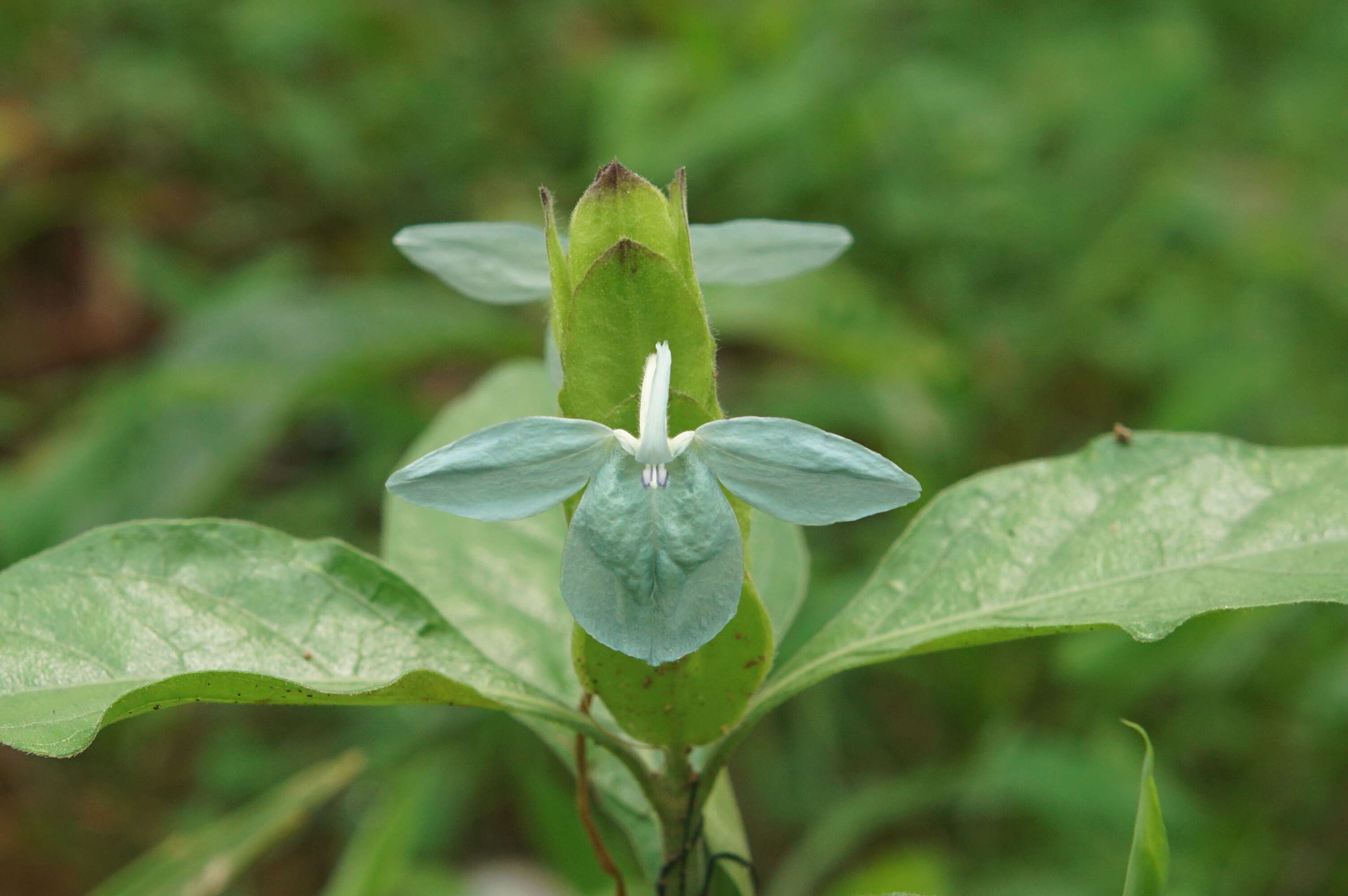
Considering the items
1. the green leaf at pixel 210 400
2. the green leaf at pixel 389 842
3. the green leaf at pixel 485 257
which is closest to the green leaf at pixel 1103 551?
the green leaf at pixel 485 257

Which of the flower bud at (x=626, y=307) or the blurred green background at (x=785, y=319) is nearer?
the flower bud at (x=626, y=307)

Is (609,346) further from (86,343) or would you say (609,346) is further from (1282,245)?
(86,343)

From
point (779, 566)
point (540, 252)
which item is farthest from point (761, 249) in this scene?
point (779, 566)

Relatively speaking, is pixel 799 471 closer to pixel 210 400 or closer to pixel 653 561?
pixel 653 561

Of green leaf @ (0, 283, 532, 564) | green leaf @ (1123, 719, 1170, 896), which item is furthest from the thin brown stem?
green leaf @ (0, 283, 532, 564)

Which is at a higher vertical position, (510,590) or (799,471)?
(799,471)

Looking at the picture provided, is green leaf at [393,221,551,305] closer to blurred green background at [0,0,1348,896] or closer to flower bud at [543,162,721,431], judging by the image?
flower bud at [543,162,721,431]

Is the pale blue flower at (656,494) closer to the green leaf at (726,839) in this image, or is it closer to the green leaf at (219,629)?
the green leaf at (219,629)
